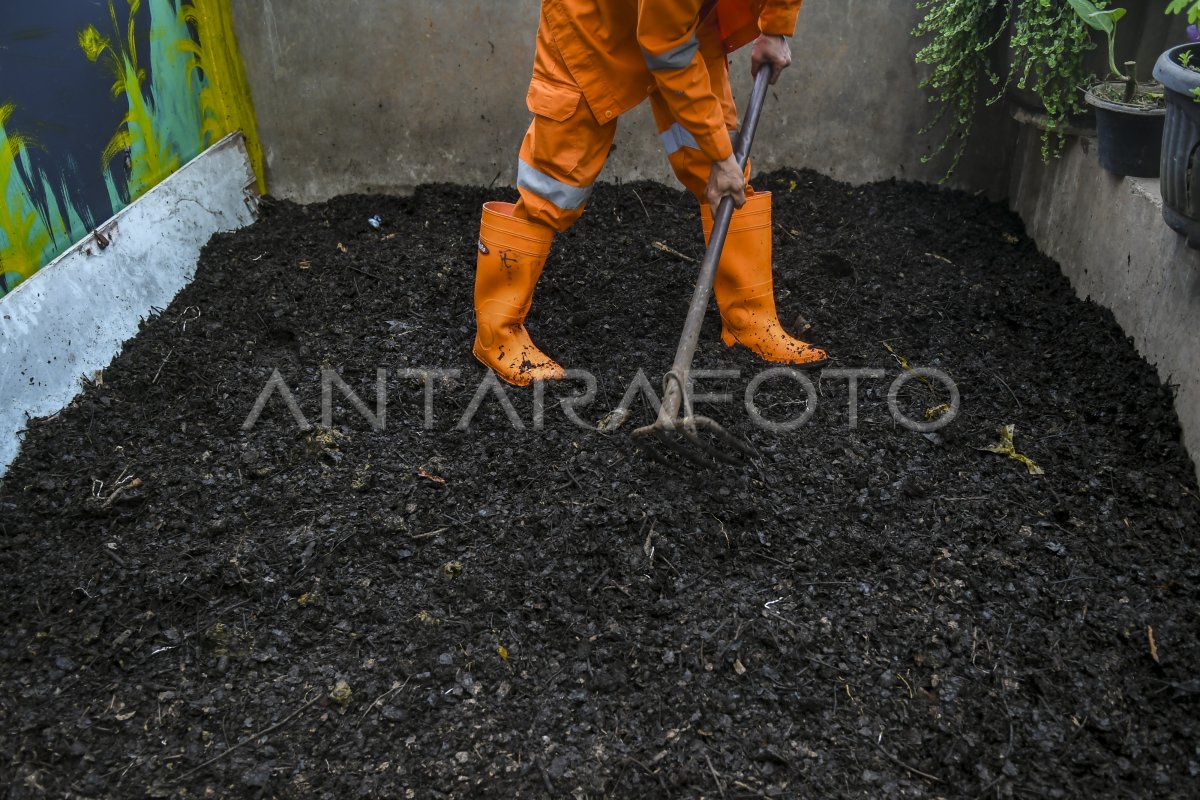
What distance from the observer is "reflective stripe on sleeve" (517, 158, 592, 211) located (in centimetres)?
272

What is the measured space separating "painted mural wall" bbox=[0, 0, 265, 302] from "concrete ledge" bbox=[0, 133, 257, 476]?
0.06 meters

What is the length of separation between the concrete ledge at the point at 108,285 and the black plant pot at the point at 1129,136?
10.6 feet

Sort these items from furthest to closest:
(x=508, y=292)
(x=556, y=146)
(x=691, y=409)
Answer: (x=508, y=292) < (x=556, y=146) < (x=691, y=409)

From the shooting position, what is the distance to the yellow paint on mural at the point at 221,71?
144 inches

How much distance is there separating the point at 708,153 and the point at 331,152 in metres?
2.18

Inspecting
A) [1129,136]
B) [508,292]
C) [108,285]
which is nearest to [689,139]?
[508,292]

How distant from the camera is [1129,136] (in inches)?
114

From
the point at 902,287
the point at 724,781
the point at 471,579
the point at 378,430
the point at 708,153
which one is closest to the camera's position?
the point at 724,781

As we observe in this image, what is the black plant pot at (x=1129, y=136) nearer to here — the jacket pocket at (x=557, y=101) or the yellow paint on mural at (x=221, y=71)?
the jacket pocket at (x=557, y=101)

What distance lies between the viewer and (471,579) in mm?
2230

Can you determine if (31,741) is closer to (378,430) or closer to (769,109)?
(378,430)

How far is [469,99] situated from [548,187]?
4.64 ft

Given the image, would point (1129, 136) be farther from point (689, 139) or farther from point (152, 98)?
point (152, 98)

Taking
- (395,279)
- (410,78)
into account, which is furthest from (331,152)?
(395,279)
